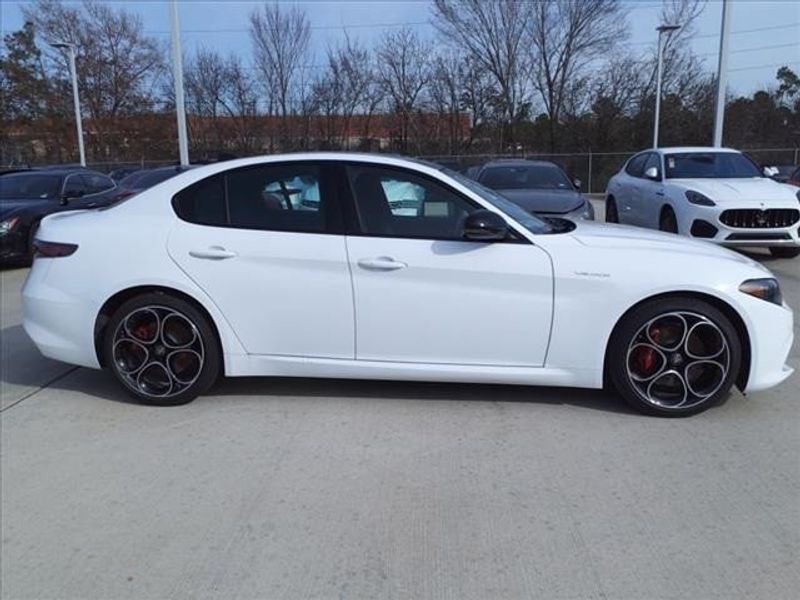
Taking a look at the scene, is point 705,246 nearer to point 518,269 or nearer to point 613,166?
point 518,269

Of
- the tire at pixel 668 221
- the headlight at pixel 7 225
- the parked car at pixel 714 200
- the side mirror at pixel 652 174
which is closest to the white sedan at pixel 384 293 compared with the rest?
the parked car at pixel 714 200

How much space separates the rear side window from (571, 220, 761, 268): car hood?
1639mm

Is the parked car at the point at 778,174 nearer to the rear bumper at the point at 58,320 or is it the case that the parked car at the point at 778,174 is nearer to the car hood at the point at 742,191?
the car hood at the point at 742,191

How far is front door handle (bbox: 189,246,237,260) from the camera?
4.18m

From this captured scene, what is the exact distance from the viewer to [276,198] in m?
4.26

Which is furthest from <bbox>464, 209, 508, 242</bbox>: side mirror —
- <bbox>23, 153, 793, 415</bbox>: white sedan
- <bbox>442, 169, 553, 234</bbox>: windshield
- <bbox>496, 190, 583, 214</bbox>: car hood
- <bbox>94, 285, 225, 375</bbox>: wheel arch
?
<bbox>496, 190, 583, 214</bbox>: car hood

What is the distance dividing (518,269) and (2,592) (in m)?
2.89

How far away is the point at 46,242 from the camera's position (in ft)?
14.7

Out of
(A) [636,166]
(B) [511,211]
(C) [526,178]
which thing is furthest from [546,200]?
(B) [511,211]

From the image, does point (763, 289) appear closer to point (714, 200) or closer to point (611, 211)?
point (714, 200)

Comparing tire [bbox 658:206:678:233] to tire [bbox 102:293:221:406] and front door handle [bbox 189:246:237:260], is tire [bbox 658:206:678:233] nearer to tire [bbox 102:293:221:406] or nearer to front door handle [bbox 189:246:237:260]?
front door handle [bbox 189:246:237:260]

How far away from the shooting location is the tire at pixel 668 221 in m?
9.41

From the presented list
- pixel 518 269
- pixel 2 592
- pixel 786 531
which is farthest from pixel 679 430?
pixel 2 592

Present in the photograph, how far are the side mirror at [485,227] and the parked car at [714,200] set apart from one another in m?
5.82
